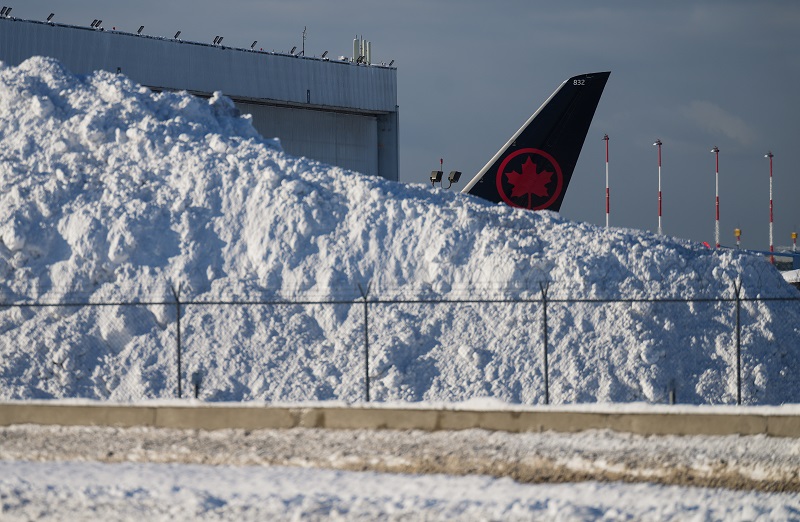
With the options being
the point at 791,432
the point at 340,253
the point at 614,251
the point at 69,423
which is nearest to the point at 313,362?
the point at 340,253

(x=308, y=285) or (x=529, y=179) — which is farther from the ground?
(x=529, y=179)

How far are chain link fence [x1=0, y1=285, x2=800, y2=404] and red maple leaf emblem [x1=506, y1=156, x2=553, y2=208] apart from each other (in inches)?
292

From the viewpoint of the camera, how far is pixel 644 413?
1488cm

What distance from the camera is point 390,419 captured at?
15.5 meters

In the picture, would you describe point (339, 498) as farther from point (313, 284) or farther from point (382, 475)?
point (313, 284)

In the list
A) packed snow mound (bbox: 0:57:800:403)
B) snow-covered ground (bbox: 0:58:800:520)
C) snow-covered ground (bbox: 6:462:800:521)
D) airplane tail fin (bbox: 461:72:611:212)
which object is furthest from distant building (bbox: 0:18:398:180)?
snow-covered ground (bbox: 6:462:800:521)

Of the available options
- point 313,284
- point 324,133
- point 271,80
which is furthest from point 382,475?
point 324,133

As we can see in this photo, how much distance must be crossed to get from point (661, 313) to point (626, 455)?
8210mm

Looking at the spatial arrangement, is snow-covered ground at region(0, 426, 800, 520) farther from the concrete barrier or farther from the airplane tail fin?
the airplane tail fin

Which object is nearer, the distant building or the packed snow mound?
the packed snow mound

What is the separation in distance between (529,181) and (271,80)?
1445cm

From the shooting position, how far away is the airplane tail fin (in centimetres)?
2820

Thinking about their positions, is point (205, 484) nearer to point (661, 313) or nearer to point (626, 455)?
point (626, 455)

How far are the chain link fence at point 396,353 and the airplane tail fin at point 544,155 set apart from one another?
7351mm
